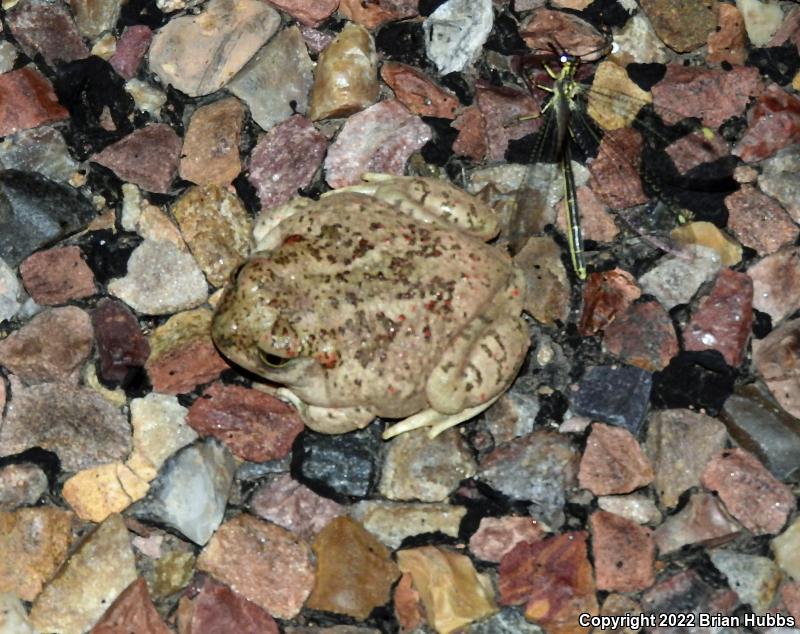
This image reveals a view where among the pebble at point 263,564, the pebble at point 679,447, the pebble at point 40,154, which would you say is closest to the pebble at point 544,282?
the pebble at point 679,447

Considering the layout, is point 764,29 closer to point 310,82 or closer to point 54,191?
point 310,82

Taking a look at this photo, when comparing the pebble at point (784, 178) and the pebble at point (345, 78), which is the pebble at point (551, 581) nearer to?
the pebble at point (784, 178)

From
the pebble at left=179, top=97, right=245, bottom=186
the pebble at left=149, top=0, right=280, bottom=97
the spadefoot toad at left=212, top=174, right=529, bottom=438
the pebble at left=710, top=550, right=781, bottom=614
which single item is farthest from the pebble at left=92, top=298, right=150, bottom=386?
the pebble at left=710, top=550, right=781, bottom=614

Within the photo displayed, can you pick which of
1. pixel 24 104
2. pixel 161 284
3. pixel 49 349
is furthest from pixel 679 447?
pixel 24 104

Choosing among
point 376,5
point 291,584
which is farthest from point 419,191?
point 291,584

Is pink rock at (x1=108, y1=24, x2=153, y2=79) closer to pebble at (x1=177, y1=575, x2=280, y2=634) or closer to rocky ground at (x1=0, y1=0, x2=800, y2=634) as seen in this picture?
rocky ground at (x1=0, y1=0, x2=800, y2=634)
